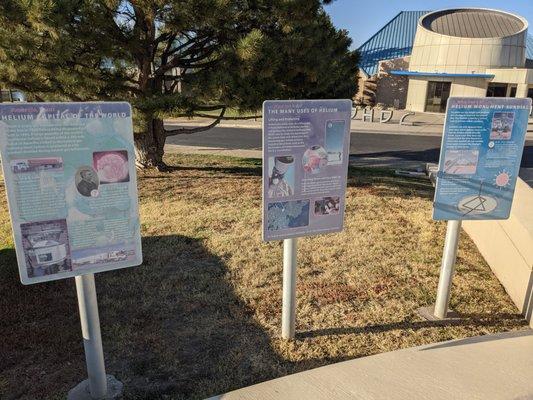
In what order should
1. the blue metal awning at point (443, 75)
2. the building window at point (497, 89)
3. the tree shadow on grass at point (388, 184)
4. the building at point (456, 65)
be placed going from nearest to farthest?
the tree shadow on grass at point (388, 184)
the blue metal awning at point (443, 75)
the building at point (456, 65)
the building window at point (497, 89)

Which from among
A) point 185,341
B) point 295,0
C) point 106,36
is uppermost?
point 295,0

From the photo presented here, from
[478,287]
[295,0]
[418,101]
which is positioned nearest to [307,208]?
[478,287]

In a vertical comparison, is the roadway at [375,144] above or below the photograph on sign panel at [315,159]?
below

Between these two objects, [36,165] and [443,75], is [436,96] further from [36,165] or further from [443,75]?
[36,165]

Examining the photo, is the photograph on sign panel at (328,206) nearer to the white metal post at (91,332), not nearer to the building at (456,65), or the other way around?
the white metal post at (91,332)

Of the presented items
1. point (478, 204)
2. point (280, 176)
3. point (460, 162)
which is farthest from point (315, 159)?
point (478, 204)

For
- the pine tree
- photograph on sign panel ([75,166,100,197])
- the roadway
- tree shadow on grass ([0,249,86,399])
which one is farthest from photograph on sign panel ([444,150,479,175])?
the roadway

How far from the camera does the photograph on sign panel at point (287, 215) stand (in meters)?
3.26

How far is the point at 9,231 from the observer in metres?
6.01

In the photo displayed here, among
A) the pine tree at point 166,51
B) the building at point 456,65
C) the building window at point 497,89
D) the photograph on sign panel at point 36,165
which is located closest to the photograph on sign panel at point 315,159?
the photograph on sign panel at point 36,165

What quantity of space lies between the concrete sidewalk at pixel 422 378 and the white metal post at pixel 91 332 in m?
0.77

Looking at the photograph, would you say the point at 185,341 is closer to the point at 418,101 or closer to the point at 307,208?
the point at 307,208

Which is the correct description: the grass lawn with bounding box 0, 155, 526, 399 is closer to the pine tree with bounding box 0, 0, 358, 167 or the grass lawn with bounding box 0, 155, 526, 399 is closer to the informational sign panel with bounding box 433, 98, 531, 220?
the informational sign panel with bounding box 433, 98, 531, 220

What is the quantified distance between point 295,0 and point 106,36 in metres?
2.84
